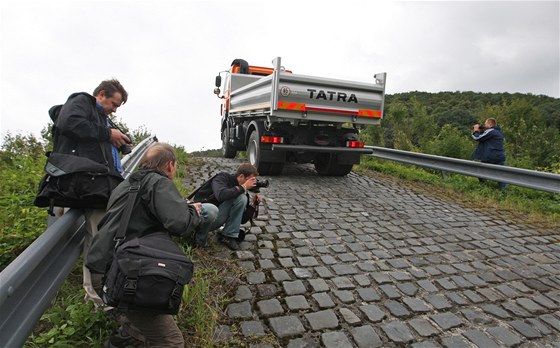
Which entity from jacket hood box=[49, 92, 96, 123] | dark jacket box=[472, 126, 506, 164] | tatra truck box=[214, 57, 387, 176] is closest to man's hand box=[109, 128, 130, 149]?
jacket hood box=[49, 92, 96, 123]

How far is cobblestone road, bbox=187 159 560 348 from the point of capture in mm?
2424

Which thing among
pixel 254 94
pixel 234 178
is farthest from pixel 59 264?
pixel 254 94

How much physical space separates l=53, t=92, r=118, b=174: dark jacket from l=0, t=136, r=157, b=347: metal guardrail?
1.43 ft

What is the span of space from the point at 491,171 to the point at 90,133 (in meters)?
6.61

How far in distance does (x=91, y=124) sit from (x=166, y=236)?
1.04 meters

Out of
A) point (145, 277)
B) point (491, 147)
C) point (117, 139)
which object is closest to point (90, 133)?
point (117, 139)

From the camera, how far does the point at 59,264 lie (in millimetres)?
1999


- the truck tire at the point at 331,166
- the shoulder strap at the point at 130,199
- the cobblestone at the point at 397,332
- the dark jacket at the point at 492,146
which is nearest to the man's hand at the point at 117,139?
the shoulder strap at the point at 130,199

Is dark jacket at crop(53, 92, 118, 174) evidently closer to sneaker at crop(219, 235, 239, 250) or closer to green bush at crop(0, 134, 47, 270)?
green bush at crop(0, 134, 47, 270)

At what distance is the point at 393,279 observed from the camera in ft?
10.5

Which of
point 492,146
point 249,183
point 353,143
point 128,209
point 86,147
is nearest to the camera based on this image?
point 128,209

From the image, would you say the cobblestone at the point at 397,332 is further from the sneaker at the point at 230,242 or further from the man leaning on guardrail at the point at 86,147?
the man leaning on guardrail at the point at 86,147

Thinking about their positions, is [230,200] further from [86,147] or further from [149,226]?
[149,226]

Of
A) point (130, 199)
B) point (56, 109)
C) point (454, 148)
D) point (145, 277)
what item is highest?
point (56, 109)
